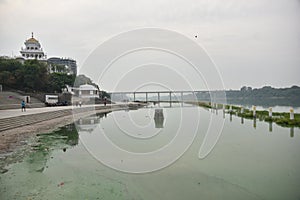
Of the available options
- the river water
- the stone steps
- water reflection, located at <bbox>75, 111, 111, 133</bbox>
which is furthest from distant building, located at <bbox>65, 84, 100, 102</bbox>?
the river water

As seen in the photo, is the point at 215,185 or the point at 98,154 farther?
the point at 98,154

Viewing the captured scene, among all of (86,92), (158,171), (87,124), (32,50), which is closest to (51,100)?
(86,92)

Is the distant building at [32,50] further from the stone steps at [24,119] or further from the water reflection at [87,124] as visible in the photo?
the water reflection at [87,124]

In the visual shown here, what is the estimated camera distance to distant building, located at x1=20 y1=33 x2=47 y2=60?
52.0 meters

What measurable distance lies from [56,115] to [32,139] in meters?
10.2

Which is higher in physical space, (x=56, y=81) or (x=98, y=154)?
(x=56, y=81)

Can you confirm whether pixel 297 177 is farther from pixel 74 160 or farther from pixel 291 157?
pixel 74 160

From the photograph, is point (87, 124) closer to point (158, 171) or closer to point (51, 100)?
point (158, 171)

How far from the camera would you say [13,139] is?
33.6ft

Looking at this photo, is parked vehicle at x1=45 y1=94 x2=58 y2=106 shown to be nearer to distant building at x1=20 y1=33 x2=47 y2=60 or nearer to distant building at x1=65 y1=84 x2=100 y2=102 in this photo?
distant building at x1=65 y1=84 x2=100 y2=102

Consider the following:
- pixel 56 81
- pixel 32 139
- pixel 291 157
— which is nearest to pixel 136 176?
pixel 291 157

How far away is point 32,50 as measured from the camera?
171 feet

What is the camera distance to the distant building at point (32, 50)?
5203cm

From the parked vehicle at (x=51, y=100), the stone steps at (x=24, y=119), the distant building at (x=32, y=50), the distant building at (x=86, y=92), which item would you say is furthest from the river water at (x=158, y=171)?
the distant building at (x=32, y=50)
